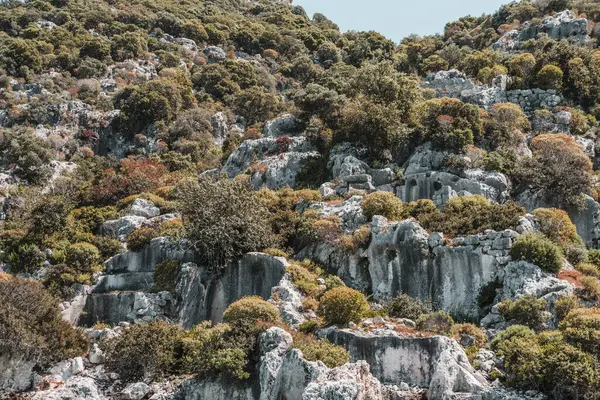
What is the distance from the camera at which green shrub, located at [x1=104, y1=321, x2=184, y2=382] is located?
2002cm

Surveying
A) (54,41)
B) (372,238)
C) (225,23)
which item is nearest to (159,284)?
(372,238)

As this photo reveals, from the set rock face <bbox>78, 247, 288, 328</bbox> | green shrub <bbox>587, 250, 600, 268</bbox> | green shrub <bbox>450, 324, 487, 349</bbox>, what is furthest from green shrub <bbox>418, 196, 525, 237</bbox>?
rock face <bbox>78, 247, 288, 328</bbox>

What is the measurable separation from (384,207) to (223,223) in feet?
26.0

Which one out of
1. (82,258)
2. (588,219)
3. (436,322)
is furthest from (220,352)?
(588,219)

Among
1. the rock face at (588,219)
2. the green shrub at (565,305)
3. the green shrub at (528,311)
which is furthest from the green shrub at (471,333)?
the rock face at (588,219)

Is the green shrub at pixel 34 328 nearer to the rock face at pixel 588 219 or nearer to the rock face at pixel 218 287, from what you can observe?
the rock face at pixel 218 287

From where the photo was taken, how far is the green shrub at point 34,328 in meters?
19.4

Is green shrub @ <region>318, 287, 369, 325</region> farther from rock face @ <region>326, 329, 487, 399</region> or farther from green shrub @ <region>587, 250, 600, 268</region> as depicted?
green shrub @ <region>587, 250, 600, 268</region>

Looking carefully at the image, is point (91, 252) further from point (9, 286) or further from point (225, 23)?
point (225, 23)

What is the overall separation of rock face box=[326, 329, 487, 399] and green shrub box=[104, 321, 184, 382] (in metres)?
5.80

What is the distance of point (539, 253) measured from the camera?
23.1 m

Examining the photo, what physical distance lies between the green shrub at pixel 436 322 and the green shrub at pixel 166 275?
40.7 ft

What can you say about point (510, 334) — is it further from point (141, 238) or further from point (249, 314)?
point (141, 238)

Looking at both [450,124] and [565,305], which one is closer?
[565,305]
